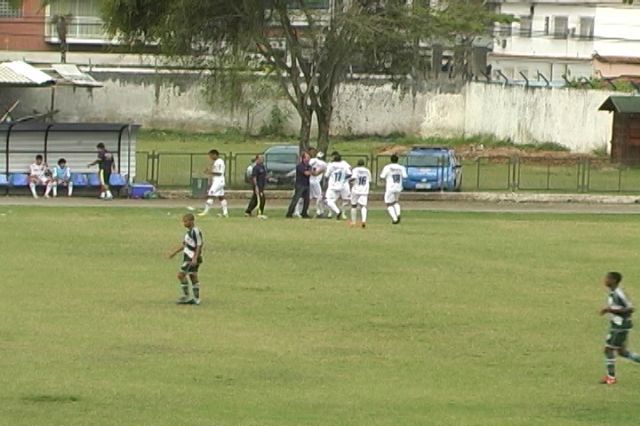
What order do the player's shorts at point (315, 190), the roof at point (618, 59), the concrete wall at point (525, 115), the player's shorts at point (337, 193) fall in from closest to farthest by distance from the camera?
the player's shorts at point (337, 193), the player's shorts at point (315, 190), the concrete wall at point (525, 115), the roof at point (618, 59)

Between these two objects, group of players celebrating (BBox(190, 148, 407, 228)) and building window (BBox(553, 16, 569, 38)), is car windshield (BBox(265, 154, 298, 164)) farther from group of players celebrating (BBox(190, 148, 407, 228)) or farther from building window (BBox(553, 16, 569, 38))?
building window (BBox(553, 16, 569, 38))

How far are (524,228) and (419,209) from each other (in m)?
7.47

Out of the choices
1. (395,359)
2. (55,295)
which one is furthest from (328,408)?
(55,295)

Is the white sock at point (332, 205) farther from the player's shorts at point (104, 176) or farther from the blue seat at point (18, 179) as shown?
the blue seat at point (18, 179)

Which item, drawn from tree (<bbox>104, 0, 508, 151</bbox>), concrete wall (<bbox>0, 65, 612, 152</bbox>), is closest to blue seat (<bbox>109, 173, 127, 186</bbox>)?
tree (<bbox>104, 0, 508, 151</bbox>)

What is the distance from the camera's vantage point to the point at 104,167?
167ft

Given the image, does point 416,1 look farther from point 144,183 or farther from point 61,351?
point 61,351

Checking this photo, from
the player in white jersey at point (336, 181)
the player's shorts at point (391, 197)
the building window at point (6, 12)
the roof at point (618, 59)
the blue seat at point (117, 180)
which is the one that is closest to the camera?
the player's shorts at point (391, 197)

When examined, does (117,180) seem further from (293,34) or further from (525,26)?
(525,26)

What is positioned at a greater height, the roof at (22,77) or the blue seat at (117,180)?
the roof at (22,77)

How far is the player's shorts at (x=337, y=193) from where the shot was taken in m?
44.0

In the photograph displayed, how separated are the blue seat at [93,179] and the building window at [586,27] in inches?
1708

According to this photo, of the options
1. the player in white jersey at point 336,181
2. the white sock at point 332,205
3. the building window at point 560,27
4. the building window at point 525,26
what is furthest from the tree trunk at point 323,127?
the building window at point 525,26

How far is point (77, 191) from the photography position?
172ft
